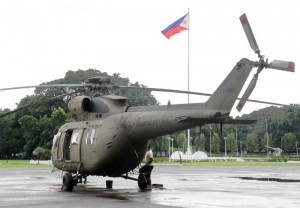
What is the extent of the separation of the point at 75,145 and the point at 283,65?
395 inches

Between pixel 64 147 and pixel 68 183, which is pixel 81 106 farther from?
pixel 68 183

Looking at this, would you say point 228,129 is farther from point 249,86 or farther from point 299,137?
point 249,86

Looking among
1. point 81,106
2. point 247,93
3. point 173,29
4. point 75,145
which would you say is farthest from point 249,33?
point 173,29

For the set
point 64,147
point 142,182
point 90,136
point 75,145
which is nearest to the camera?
point 142,182

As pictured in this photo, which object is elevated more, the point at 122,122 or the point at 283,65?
the point at 283,65

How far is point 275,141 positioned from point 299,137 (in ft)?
21.2

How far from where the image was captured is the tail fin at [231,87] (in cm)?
1669

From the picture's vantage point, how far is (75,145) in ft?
72.4

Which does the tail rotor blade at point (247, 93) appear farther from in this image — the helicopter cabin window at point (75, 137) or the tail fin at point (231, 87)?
the helicopter cabin window at point (75, 137)

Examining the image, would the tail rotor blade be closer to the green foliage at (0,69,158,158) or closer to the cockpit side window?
the cockpit side window

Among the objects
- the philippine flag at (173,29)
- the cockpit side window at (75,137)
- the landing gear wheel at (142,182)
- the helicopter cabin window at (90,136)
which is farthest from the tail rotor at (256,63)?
the philippine flag at (173,29)

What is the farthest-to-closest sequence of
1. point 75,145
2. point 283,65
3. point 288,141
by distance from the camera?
1. point 288,141
2. point 75,145
3. point 283,65

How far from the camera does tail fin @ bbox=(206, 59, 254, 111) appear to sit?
657 inches

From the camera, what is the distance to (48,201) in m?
16.2
